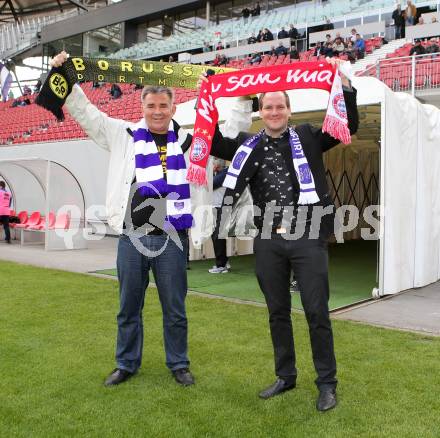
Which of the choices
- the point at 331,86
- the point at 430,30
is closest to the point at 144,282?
the point at 331,86

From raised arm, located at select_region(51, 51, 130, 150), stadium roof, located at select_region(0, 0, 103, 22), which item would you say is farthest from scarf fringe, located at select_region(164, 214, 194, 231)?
stadium roof, located at select_region(0, 0, 103, 22)

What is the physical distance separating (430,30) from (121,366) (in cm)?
1787

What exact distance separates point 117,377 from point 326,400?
4.80ft

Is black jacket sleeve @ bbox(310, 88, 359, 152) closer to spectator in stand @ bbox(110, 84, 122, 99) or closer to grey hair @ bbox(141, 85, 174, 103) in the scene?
grey hair @ bbox(141, 85, 174, 103)

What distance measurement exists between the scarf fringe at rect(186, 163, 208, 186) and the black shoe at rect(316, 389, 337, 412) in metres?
1.58

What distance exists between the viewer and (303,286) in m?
3.30

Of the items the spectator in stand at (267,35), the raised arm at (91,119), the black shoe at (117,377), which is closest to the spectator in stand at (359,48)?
the spectator in stand at (267,35)

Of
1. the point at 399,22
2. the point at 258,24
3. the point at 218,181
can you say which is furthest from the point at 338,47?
the point at 218,181

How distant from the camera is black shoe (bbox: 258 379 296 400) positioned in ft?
11.6

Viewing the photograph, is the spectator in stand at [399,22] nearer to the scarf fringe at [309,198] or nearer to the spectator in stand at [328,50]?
the spectator in stand at [328,50]

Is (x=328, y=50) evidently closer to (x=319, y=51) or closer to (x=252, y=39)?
(x=319, y=51)

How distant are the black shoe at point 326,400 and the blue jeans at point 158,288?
992 mm

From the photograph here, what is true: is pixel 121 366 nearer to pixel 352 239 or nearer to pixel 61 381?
pixel 61 381

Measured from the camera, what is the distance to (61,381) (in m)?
3.80
